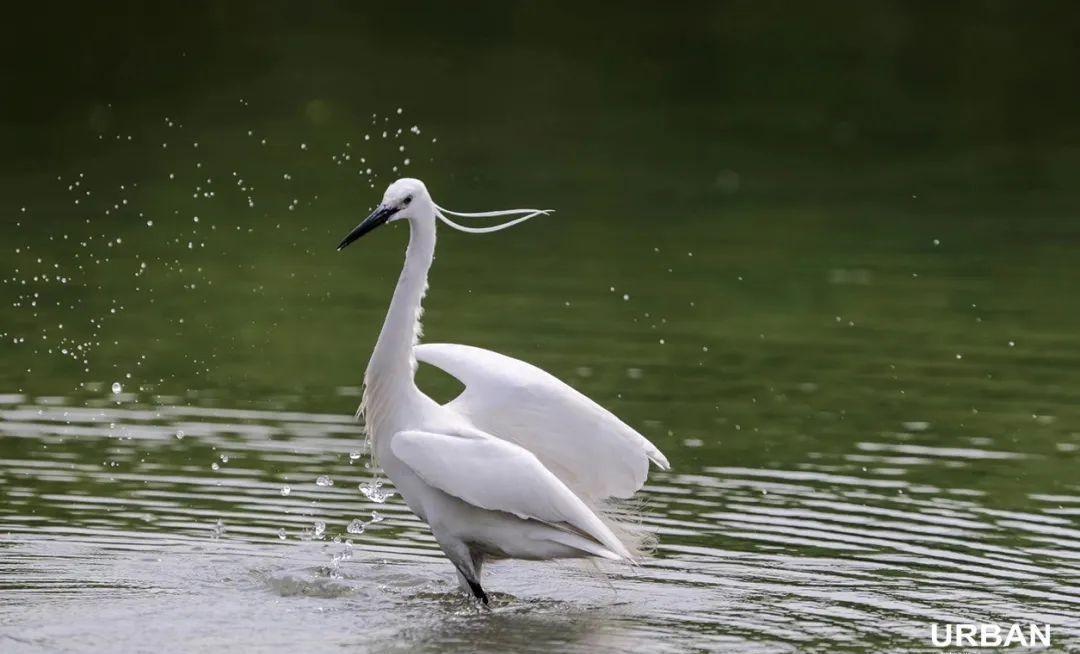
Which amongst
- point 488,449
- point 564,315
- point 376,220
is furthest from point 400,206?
point 564,315

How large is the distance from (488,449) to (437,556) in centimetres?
118

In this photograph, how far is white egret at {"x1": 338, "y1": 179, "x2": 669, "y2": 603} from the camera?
983 centimetres

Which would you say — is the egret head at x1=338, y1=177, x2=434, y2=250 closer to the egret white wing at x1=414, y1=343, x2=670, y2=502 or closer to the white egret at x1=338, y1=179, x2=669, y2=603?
the white egret at x1=338, y1=179, x2=669, y2=603

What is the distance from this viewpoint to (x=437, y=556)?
10.8 meters

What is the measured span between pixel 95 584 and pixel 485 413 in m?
2.11

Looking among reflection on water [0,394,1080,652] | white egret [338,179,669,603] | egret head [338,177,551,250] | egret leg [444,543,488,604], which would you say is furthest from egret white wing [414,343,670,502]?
egret head [338,177,551,250]

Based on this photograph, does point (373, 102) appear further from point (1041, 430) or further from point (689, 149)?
point (1041, 430)

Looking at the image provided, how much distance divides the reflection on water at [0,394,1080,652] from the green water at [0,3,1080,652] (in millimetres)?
32

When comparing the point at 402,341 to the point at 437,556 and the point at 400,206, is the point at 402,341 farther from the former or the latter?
the point at 437,556

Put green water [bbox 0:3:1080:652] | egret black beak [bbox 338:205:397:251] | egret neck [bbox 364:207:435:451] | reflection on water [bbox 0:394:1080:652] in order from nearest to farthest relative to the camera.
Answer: reflection on water [bbox 0:394:1080:652] → egret black beak [bbox 338:205:397:251] → green water [bbox 0:3:1080:652] → egret neck [bbox 364:207:435:451]

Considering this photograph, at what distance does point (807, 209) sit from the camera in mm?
23062

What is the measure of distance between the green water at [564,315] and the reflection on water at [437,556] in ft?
0.11

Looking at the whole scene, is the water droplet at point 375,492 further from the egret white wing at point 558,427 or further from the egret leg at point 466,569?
the egret leg at point 466,569

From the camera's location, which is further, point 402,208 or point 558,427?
point 558,427
